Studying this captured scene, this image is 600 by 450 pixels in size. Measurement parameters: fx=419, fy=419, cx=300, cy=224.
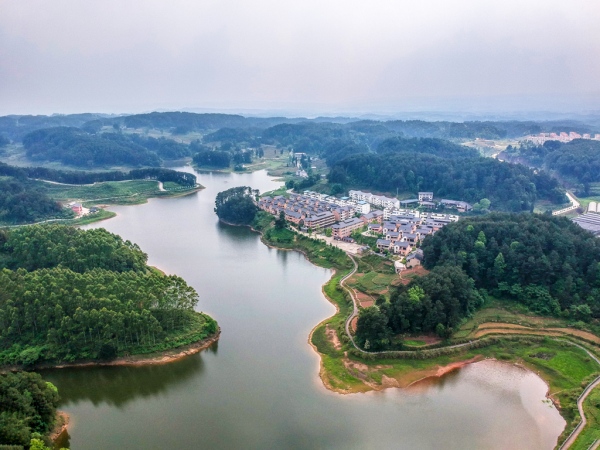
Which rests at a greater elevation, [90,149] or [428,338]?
[90,149]

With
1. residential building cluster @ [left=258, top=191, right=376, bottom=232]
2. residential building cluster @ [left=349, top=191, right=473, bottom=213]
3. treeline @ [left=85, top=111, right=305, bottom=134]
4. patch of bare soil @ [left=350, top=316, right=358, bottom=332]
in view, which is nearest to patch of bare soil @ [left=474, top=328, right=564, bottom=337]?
patch of bare soil @ [left=350, top=316, right=358, bottom=332]

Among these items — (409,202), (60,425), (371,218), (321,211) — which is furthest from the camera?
(409,202)

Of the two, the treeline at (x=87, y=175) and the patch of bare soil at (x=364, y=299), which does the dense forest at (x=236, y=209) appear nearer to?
the treeline at (x=87, y=175)

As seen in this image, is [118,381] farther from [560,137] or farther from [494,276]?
[560,137]

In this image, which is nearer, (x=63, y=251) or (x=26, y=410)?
(x=26, y=410)

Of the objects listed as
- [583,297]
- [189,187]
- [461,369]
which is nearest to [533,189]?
[583,297]

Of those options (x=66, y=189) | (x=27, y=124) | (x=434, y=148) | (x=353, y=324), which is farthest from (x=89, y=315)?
(x=27, y=124)
